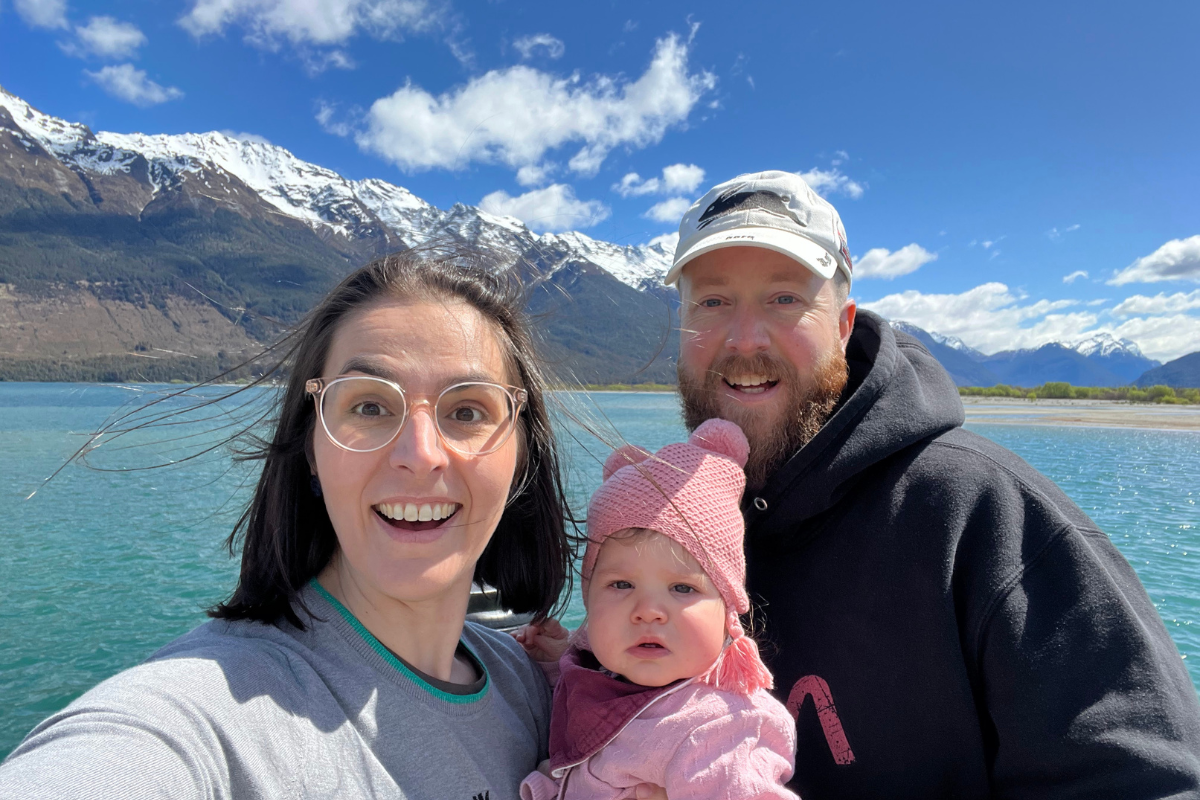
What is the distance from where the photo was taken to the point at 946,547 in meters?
1.96

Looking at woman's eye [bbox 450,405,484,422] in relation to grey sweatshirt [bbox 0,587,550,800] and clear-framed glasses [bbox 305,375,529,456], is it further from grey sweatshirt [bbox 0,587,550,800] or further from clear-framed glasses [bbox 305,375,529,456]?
grey sweatshirt [bbox 0,587,550,800]

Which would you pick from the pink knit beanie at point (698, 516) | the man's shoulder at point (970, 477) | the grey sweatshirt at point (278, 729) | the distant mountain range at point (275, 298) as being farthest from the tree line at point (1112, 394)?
the grey sweatshirt at point (278, 729)

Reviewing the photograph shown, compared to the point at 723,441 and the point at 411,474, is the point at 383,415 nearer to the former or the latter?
the point at 411,474

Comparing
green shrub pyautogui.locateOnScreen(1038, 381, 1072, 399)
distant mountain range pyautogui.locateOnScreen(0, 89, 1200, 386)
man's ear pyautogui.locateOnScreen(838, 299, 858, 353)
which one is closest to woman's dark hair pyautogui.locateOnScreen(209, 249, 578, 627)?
distant mountain range pyautogui.locateOnScreen(0, 89, 1200, 386)

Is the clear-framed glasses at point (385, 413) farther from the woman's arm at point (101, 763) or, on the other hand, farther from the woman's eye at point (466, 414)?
the woman's arm at point (101, 763)

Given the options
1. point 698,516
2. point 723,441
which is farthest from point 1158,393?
point 698,516

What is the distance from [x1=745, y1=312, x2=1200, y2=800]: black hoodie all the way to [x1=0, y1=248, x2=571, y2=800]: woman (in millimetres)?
943

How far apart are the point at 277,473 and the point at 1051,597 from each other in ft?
6.98

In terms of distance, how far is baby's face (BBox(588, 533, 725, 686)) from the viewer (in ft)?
6.32

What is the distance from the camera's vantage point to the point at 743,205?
8.90 feet

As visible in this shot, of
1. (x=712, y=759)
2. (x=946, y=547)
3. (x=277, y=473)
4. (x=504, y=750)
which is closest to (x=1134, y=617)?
(x=946, y=547)

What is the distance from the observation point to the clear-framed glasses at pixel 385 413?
1593 millimetres

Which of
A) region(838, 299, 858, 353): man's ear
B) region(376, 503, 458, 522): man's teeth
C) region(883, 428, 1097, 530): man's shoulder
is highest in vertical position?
region(838, 299, 858, 353): man's ear

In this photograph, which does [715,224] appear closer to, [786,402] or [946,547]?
[786,402]
